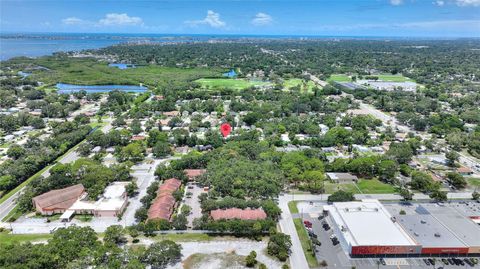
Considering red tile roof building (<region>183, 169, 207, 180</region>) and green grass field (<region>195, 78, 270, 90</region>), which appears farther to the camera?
green grass field (<region>195, 78, 270, 90</region>)

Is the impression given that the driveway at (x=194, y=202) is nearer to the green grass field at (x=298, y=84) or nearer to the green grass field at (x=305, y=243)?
the green grass field at (x=305, y=243)

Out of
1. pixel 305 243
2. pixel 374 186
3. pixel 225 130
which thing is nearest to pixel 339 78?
pixel 225 130

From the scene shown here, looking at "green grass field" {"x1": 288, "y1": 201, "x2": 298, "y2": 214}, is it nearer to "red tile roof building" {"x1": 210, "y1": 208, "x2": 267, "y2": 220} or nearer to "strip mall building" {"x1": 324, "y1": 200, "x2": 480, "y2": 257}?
"strip mall building" {"x1": 324, "y1": 200, "x2": 480, "y2": 257}

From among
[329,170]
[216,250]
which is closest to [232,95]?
[329,170]

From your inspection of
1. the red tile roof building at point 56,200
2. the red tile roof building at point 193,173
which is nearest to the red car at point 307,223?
the red tile roof building at point 193,173

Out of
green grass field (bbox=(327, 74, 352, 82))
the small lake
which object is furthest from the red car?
green grass field (bbox=(327, 74, 352, 82))

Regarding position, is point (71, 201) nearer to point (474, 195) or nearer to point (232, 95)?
point (474, 195)
